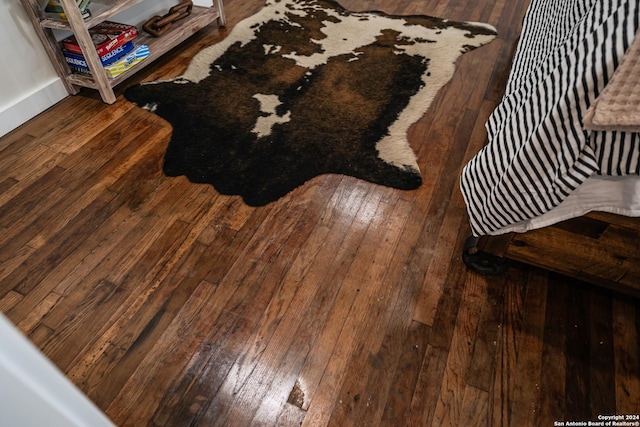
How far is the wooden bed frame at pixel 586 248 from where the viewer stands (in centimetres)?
105

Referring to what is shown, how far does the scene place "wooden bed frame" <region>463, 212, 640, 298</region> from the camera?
3.43 ft

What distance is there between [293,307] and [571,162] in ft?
2.86

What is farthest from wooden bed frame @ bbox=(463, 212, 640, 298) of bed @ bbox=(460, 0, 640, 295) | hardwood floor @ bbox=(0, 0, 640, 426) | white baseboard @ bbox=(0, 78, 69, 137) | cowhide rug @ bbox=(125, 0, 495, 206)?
white baseboard @ bbox=(0, 78, 69, 137)

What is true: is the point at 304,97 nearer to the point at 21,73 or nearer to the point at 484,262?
the point at 484,262

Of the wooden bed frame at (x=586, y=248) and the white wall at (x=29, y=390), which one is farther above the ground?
the white wall at (x=29, y=390)

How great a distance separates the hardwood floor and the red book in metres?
0.61

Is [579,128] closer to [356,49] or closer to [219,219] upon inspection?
[219,219]

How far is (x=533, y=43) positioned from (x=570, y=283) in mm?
885

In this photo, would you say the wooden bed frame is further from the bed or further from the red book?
the red book

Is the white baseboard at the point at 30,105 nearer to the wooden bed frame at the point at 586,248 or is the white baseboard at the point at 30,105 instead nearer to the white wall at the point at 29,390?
the white wall at the point at 29,390

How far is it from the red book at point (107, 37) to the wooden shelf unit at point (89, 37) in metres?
0.07

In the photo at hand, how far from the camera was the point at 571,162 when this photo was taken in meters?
0.90

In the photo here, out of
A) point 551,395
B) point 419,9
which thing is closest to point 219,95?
point 419,9

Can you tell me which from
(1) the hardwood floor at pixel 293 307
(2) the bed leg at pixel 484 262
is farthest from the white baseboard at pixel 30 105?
(2) the bed leg at pixel 484 262
